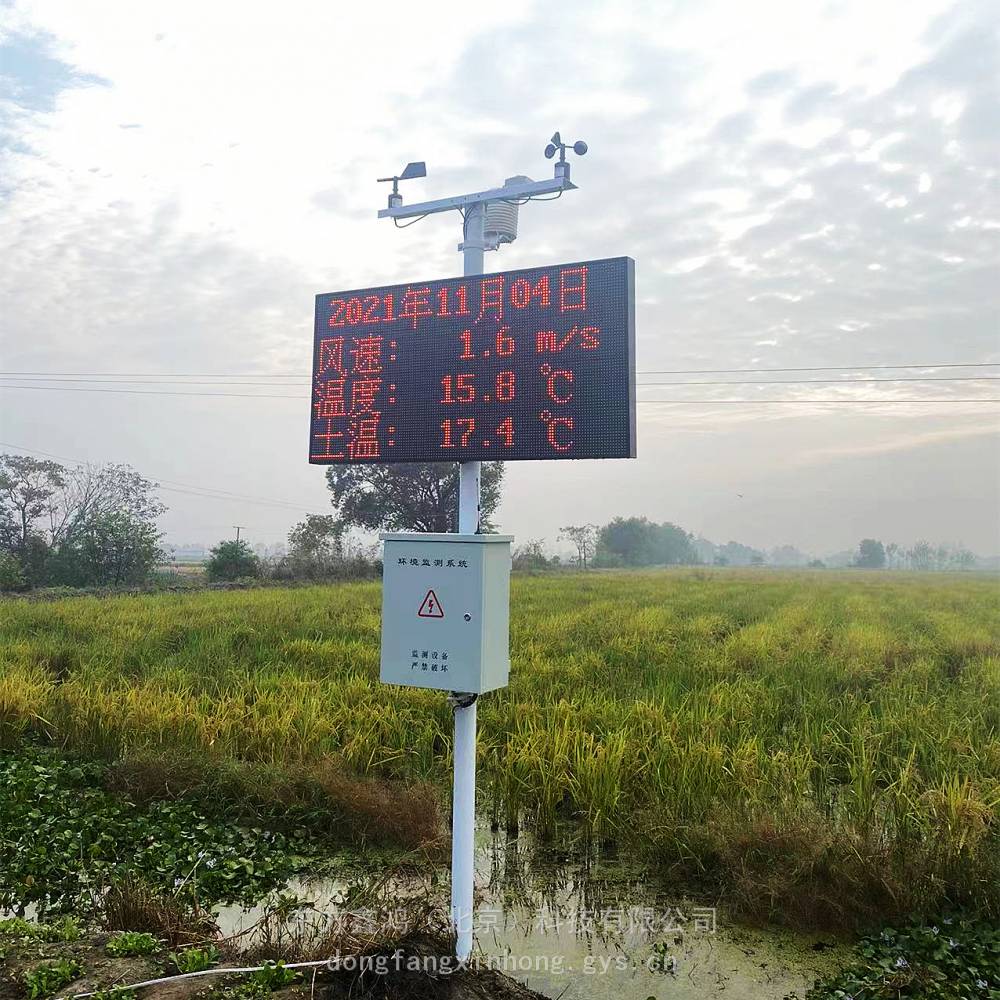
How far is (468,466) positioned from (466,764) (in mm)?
1332

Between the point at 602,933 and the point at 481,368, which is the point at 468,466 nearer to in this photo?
the point at 481,368

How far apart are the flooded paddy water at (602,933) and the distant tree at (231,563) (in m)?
22.8

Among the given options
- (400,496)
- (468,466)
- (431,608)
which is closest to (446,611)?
(431,608)

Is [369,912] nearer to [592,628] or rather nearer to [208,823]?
[208,823]

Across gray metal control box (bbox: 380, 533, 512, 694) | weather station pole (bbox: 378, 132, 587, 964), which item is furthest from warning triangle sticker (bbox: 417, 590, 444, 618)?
weather station pole (bbox: 378, 132, 587, 964)

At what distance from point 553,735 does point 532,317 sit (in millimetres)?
3118

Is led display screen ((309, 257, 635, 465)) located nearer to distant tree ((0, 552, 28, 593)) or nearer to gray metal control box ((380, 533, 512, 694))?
gray metal control box ((380, 533, 512, 694))

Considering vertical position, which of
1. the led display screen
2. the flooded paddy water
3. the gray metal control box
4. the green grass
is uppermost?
the led display screen

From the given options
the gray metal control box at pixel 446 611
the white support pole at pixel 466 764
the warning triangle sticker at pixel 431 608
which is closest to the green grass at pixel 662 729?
the white support pole at pixel 466 764

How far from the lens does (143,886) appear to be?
3.46 metres

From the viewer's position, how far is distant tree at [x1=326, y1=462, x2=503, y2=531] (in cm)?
3106

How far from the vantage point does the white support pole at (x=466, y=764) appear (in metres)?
3.09

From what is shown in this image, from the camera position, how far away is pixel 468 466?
3.45 m

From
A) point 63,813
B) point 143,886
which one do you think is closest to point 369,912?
point 143,886
